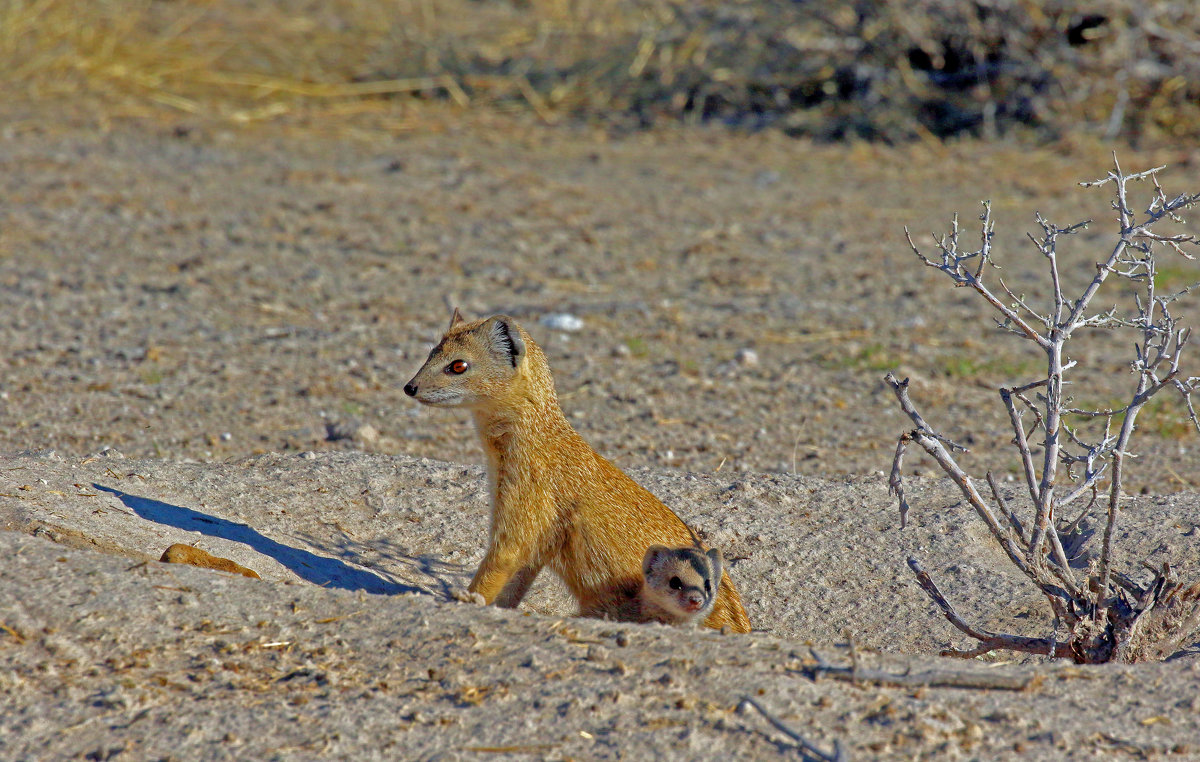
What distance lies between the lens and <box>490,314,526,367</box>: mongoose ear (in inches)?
162

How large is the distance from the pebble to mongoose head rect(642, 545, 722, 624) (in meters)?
3.62

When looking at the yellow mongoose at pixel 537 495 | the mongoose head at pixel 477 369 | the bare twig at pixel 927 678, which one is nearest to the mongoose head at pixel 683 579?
the yellow mongoose at pixel 537 495

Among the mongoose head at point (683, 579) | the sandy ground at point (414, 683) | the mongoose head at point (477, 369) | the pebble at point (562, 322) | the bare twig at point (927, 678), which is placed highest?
the mongoose head at point (477, 369)

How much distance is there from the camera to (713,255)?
8977 mm

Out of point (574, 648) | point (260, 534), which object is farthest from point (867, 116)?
point (574, 648)

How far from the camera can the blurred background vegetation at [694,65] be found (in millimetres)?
11281

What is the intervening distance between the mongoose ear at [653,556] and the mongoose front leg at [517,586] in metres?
0.42

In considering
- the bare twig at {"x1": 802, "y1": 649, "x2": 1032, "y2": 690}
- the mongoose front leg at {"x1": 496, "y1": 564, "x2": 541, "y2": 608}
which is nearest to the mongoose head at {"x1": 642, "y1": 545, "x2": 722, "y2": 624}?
the mongoose front leg at {"x1": 496, "y1": 564, "x2": 541, "y2": 608}

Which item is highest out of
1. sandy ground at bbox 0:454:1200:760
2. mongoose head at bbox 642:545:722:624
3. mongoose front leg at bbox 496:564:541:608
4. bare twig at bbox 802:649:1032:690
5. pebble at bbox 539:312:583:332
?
bare twig at bbox 802:649:1032:690

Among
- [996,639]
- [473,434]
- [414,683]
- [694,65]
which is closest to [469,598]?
[414,683]

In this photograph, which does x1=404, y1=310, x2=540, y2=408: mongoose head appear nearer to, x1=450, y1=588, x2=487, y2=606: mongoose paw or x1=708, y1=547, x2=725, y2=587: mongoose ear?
x1=450, y1=588, x2=487, y2=606: mongoose paw

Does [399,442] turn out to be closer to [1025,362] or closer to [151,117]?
[1025,362]

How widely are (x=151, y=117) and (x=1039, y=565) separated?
1012 cm

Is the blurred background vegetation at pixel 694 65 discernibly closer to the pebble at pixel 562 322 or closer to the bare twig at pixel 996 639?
the pebble at pixel 562 322
